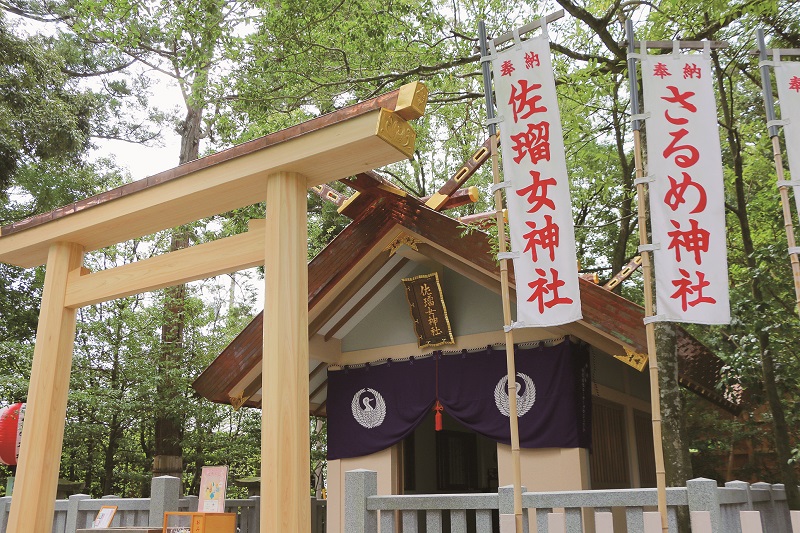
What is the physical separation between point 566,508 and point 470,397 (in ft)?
13.3

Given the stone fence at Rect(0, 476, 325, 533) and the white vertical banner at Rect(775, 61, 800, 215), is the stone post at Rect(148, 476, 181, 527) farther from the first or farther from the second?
the white vertical banner at Rect(775, 61, 800, 215)

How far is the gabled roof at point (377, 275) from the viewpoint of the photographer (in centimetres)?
796

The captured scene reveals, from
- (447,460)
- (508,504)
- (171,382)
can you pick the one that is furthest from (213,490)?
(171,382)

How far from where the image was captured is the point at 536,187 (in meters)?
4.66

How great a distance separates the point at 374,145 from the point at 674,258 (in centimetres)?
205

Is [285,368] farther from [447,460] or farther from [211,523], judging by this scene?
[447,460]

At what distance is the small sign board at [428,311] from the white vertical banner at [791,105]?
4.46 meters

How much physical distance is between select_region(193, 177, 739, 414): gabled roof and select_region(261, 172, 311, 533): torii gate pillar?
3.47 meters

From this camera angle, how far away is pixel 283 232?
4.81 meters

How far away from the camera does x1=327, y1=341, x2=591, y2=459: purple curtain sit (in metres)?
8.05

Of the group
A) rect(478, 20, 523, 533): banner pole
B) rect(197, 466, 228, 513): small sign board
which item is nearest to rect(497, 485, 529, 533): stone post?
rect(478, 20, 523, 533): banner pole

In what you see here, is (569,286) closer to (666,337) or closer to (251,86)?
(666,337)

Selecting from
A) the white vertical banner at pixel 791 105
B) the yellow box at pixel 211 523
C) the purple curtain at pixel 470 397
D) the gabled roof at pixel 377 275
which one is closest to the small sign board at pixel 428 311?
the purple curtain at pixel 470 397

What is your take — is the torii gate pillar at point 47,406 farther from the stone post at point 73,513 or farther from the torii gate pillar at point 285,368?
the torii gate pillar at point 285,368
